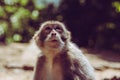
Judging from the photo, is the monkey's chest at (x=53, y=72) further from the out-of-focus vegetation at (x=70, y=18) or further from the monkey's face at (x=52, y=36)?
the out-of-focus vegetation at (x=70, y=18)

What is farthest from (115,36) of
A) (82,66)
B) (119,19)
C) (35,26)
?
(82,66)

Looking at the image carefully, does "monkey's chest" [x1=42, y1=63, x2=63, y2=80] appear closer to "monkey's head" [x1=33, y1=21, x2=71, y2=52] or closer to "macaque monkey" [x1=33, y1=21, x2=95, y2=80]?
"macaque monkey" [x1=33, y1=21, x2=95, y2=80]

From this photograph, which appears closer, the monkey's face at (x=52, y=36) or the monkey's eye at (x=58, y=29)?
the monkey's face at (x=52, y=36)

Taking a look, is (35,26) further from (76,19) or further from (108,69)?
(108,69)

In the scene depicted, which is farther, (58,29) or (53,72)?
(53,72)

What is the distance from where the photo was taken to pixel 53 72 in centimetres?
658

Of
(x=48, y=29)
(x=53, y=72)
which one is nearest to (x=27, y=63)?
(x=53, y=72)

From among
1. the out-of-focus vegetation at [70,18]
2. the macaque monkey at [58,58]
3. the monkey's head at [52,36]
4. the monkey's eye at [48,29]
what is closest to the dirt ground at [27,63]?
the out-of-focus vegetation at [70,18]

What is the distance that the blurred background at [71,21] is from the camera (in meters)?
10.5

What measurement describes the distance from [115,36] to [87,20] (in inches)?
29.5

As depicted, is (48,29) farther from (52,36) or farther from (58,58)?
(58,58)

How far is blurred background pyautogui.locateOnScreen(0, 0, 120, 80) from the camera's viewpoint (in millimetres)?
10539

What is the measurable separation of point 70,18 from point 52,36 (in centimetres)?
511

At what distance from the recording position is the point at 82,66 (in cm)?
649
